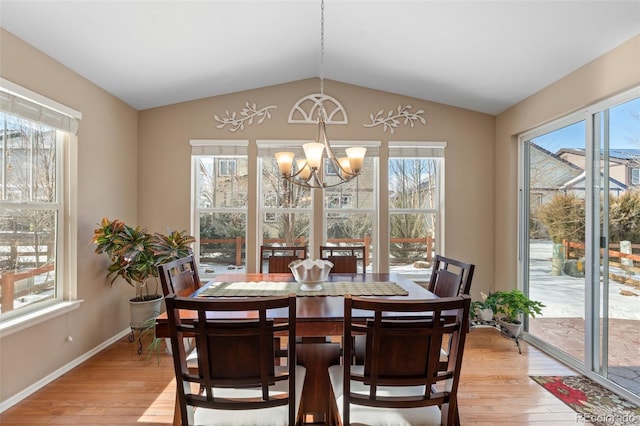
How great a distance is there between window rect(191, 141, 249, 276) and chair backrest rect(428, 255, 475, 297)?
2391mm

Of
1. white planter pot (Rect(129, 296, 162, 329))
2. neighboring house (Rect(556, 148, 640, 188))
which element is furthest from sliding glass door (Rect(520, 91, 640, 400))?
white planter pot (Rect(129, 296, 162, 329))

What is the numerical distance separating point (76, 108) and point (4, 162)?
2.72 ft

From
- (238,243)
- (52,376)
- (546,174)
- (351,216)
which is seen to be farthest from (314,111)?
(52,376)

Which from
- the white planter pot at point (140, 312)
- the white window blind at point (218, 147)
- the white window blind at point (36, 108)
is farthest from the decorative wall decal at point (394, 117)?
the white planter pot at point (140, 312)

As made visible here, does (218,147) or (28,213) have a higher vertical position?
(218,147)

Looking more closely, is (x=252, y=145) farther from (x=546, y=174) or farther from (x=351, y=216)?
(x=546, y=174)

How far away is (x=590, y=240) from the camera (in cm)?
281

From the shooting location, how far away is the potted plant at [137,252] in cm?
317

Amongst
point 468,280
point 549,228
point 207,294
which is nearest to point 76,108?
point 207,294

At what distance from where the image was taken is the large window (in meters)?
4.16

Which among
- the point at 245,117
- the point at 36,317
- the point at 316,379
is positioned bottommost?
the point at 316,379

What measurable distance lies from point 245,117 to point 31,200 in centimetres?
221

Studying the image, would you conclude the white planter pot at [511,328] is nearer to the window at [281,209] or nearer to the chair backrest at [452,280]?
the chair backrest at [452,280]

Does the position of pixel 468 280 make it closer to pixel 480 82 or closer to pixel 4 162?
pixel 480 82
